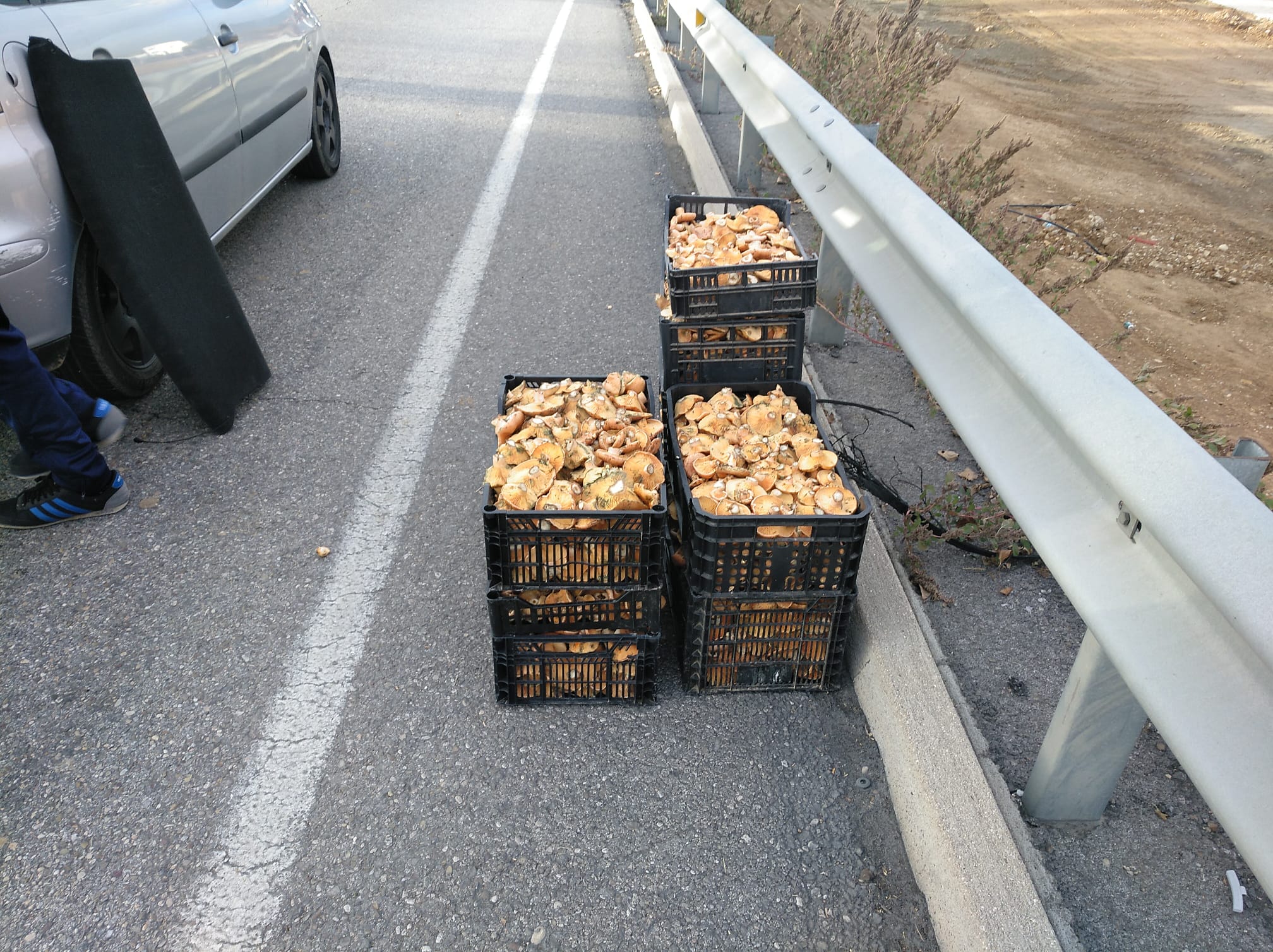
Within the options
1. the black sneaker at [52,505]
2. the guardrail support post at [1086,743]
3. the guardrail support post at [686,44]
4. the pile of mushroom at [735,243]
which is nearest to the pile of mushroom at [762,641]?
the guardrail support post at [1086,743]

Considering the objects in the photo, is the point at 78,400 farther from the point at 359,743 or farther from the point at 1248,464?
the point at 1248,464

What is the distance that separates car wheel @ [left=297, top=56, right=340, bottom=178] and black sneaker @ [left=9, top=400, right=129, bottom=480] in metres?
3.43

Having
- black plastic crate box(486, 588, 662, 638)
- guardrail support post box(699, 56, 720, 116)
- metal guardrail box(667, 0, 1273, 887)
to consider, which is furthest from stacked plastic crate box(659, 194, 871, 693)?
guardrail support post box(699, 56, 720, 116)

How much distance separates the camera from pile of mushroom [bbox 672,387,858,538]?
8.82ft

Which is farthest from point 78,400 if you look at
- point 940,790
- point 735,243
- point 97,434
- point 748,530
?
point 940,790

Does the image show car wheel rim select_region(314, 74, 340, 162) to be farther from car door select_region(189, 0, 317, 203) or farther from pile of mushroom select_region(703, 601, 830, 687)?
pile of mushroom select_region(703, 601, 830, 687)

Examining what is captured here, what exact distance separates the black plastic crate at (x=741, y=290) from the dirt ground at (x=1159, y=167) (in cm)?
142

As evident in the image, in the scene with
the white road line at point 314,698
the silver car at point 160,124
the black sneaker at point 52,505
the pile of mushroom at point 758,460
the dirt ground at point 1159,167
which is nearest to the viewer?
the white road line at point 314,698

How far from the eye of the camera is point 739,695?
293cm

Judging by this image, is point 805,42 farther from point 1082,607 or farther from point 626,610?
point 1082,607

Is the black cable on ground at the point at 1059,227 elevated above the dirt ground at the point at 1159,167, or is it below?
above

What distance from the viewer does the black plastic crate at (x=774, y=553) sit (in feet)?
8.51

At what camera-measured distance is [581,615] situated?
9.11ft

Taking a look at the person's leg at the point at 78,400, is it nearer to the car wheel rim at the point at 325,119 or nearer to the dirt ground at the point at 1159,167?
the car wheel rim at the point at 325,119
